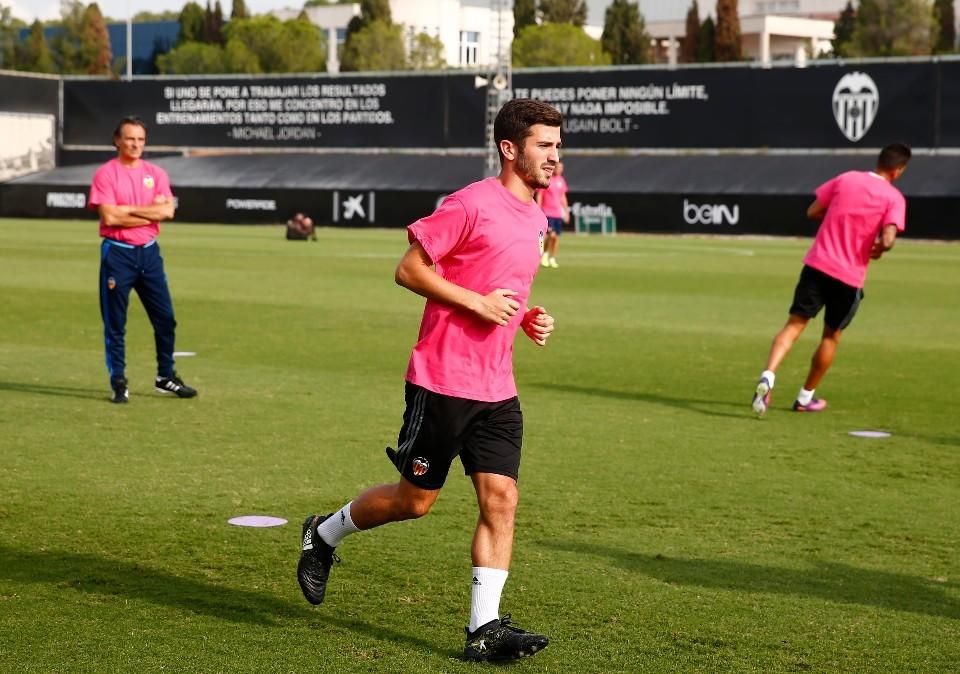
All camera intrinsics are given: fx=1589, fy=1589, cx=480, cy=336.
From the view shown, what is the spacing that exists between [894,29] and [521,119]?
249 feet

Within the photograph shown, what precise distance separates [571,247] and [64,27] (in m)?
68.0

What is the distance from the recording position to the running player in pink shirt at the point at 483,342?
557 cm

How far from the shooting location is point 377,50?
89.1 m

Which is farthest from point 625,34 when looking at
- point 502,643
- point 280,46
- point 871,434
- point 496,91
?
point 502,643

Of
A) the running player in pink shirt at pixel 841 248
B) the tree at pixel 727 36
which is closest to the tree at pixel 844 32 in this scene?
the tree at pixel 727 36

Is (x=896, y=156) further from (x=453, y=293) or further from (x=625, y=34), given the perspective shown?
(x=625, y=34)

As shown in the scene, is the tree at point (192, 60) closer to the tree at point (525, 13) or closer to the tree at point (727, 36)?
the tree at point (525, 13)

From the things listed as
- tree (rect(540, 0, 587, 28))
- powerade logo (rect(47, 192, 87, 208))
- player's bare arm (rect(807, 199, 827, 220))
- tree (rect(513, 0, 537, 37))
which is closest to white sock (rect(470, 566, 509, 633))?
player's bare arm (rect(807, 199, 827, 220))

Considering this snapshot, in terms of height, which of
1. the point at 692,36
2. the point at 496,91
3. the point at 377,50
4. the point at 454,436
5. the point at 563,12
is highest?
the point at 563,12

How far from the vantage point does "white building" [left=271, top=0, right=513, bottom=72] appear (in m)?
124

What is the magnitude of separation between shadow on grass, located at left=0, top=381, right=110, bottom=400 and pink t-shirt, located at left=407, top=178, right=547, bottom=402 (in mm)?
7058

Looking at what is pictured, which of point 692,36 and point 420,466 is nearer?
point 420,466

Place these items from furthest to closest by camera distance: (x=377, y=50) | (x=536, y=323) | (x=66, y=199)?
(x=377, y=50) → (x=66, y=199) → (x=536, y=323)

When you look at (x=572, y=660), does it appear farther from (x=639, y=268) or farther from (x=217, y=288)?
(x=639, y=268)
